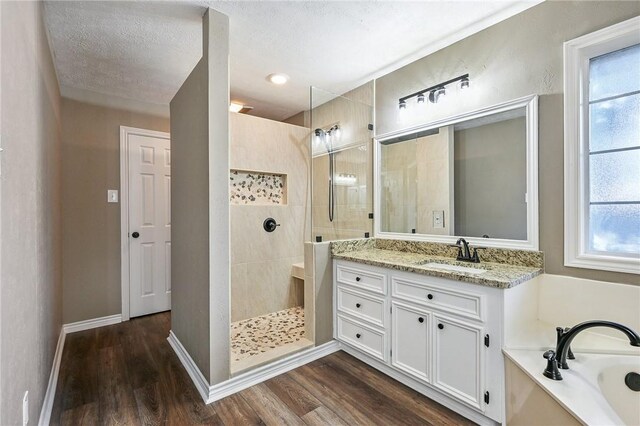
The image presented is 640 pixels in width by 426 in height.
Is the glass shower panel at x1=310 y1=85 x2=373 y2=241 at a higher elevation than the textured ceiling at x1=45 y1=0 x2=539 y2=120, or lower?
lower

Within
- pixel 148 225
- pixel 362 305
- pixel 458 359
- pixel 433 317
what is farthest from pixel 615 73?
pixel 148 225

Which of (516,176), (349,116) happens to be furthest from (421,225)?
(349,116)

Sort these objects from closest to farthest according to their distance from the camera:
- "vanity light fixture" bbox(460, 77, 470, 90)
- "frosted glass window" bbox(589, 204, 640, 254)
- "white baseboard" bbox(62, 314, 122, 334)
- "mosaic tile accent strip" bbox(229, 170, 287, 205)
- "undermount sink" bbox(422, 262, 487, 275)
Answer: "frosted glass window" bbox(589, 204, 640, 254) < "undermount sink" bbox(422, 262, 487, 275) < "vanity light fixture" bbox(460, 77, 470, 90) < "white baseboard" bbox(62, 314, 122, 334) < "mosaic tile accent strip" bbox(229, 170, 287, 205)

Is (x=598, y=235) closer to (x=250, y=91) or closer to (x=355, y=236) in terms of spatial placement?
(x=355, y=236)

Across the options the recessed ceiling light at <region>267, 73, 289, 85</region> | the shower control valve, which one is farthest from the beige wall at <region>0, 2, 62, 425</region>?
the shower control valve

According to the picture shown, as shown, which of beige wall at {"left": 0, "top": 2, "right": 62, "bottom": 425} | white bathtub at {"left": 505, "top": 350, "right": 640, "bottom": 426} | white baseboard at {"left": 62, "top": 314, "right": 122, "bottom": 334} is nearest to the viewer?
beige wall at {"left": 0, "top": 2, "right": 62, "bottom": 425}

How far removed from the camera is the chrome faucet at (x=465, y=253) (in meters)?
A: 2.12

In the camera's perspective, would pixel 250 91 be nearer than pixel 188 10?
No

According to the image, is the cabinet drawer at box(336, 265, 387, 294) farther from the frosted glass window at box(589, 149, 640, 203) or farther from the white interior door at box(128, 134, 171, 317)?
the white interior door at box(128, 134, 171, 317)

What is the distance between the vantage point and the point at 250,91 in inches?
128

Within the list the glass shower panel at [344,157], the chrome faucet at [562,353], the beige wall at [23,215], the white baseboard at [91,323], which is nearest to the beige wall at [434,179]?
the glass shower panel at [344,157]

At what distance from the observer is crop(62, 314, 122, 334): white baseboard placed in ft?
9.84

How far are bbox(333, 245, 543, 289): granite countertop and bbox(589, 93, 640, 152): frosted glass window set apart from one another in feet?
2.61

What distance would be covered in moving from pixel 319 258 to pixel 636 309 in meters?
1.89
